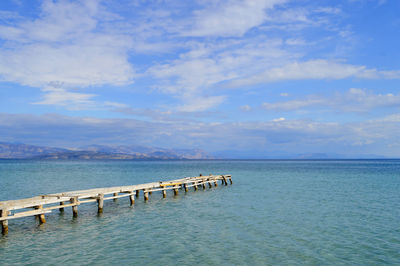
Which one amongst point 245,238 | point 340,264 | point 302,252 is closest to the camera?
point 340,264

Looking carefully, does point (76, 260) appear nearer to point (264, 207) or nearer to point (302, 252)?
point (302, 252)

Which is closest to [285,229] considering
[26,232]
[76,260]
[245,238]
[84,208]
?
[245,238]

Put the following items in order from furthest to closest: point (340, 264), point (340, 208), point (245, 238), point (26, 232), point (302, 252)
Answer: point (340, 208)
point (26, 232)
point (245, 238)
point (302, 252)
point (340, 264)

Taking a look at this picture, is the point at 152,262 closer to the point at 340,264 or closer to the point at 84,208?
the point at 340,264

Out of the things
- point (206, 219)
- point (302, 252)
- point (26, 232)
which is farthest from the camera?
point (206, 219)

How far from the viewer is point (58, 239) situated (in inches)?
615

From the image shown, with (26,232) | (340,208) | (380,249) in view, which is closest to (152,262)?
(26,232)

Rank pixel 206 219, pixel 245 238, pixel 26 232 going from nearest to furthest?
1. pixel 245 238
2. pixel 26 232
3. pixel 206 219

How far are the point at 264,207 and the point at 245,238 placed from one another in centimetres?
961

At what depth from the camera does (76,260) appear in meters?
12.4

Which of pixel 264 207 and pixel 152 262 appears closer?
pixel 152 262

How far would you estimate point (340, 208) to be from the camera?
80.5ft

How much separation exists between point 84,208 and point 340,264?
2016 centimetres

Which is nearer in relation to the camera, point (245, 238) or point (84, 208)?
point (245, 238)
